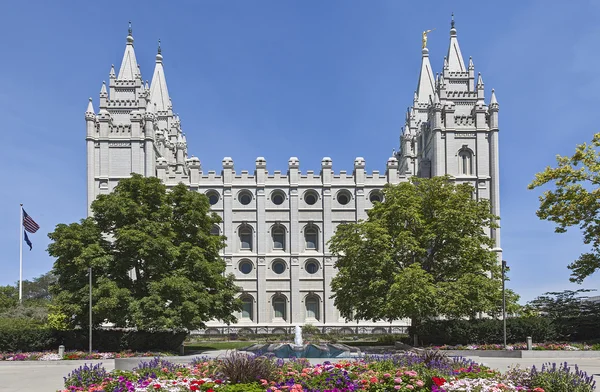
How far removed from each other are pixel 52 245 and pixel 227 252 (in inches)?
1084

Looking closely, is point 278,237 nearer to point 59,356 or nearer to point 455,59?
point 455,59

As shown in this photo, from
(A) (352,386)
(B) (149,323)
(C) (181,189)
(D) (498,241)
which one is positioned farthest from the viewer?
(D) (498,241)

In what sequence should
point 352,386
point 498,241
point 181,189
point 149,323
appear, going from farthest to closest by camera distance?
point 498,241 → point 181,189 → point 149,323 → point 352,386

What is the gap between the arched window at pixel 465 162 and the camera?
60.3 m

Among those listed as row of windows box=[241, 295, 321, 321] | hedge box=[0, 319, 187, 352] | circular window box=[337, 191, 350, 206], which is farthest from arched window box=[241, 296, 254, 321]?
hedge box=[0, 319, 187, 352]

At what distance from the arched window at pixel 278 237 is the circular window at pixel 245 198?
12.5ft

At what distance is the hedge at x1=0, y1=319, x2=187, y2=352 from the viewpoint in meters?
30.9

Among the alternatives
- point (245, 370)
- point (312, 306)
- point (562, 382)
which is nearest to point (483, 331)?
point (562, 382)

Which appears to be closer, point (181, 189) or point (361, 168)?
point (181, 189)

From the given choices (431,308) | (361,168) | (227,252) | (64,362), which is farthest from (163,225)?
(361,168)

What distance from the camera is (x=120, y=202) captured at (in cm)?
3331

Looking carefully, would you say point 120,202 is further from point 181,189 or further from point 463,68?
point 463,68

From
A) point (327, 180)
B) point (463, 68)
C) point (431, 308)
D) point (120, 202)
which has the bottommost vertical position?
point (431, 308)

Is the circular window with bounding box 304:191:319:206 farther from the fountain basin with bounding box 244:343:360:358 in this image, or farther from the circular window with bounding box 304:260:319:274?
the fountain basin with bounding box 244:343:360:358
